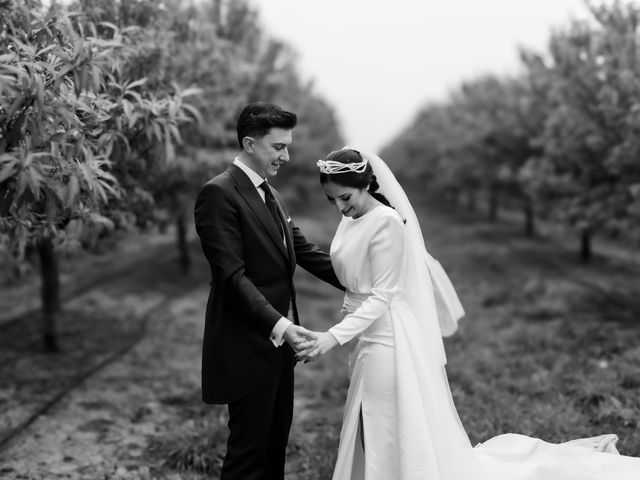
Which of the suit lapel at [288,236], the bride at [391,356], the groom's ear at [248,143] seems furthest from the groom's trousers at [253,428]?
the groom's ear at [248,143]

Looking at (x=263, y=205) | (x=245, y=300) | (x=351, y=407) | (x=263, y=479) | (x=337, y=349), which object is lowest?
(x=337, y=349)

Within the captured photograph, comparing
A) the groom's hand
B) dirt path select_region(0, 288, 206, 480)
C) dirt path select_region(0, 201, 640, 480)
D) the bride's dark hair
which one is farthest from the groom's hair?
dirt path select_region(0, 288, 206, 480)

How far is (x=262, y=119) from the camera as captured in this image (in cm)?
358

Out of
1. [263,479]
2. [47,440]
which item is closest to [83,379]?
[47,440]

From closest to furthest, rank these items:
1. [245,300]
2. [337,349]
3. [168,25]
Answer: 1. [245,300]
2. [168,25]
3. [337,349]

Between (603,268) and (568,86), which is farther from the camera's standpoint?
(603,268)

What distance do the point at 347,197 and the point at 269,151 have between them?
1.82 feet

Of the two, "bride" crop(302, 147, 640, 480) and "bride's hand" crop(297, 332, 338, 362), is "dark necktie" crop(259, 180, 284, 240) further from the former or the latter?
"bride's hand" crop(297, 332, 338, 362)

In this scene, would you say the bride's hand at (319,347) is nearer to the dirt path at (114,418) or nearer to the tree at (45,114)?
the tree at (45,114)

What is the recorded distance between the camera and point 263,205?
3691 millimetres

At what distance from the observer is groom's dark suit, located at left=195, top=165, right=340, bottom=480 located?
349cm

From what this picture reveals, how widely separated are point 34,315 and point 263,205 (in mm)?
9366

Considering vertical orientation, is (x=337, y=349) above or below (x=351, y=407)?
below

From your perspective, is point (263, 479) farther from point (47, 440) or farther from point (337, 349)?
point (337, 349)
